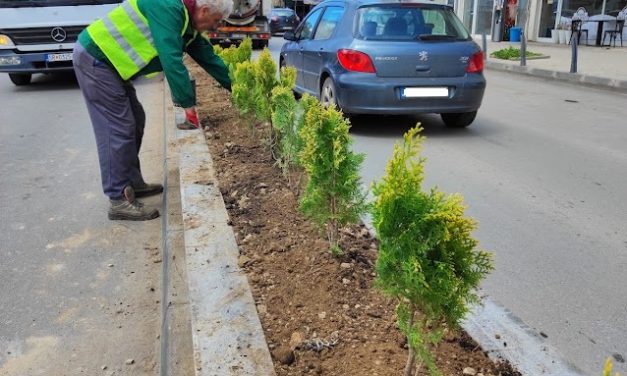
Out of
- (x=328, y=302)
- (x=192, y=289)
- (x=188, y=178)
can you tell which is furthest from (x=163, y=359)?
(x=188, y=178)

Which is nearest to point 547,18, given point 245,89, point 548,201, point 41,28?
point 41,28

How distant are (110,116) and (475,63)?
184 inches

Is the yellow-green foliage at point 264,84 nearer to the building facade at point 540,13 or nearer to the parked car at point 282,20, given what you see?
the building facade at point 540,13

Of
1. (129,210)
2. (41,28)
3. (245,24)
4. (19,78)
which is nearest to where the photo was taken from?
(129,210)

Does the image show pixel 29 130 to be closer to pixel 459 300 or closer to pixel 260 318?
pixel 260 318

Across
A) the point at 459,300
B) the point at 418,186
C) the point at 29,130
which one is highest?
the point at 418,186

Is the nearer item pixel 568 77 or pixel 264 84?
pixel 264 84

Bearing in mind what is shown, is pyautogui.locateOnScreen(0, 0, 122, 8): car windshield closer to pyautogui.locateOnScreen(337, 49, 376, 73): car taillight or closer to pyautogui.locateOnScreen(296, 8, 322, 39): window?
pyautogui.locateOnScreen(296, 8, 322, 39): window

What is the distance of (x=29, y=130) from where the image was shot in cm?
801

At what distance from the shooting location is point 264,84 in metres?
5.34

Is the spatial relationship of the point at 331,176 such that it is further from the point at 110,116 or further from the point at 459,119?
the point at 459,119

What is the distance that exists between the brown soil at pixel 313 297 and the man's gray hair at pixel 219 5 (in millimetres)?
1326

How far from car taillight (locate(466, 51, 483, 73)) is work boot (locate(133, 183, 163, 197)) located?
416 cm

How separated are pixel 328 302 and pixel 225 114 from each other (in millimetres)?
4918
